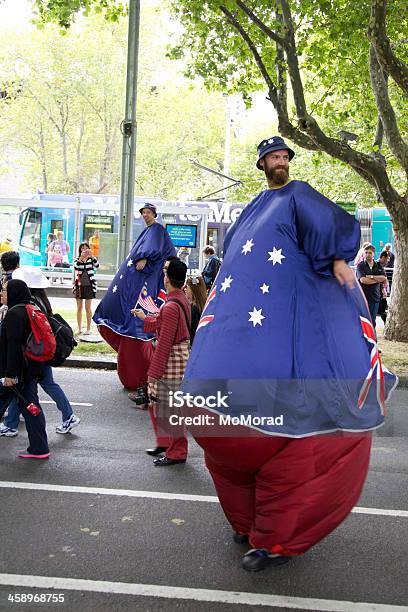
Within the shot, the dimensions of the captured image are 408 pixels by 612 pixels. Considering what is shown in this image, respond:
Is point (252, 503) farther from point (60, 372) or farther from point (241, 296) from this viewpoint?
point (60, 372)

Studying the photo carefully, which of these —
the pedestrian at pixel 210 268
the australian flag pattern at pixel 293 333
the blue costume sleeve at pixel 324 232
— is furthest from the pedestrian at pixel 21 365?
the pedestrian at pixel 210 268

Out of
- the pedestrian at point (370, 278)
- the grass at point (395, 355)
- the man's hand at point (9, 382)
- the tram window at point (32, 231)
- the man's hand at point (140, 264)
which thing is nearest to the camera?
the man's hand at point (9, 382)

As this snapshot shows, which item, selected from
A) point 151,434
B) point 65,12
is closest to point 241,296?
point 151,434

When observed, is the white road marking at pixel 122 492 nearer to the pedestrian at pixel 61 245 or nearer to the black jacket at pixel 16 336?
the black jacket at pixel 16 336

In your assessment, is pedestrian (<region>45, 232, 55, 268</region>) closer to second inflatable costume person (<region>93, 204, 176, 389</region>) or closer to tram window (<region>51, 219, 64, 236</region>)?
tram window (<region>51, 219, 64, 236</region>)

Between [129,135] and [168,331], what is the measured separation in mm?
6941

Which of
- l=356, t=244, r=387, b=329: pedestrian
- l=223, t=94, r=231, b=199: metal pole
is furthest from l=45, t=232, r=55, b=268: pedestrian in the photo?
l=223, t=94, r=231, b=199: metal pole

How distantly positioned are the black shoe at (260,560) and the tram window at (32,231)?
838 inches

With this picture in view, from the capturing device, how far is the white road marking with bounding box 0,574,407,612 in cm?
356

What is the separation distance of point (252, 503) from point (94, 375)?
655cm

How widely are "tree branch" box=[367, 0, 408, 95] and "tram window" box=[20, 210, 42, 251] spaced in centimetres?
1397

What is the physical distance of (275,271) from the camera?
371 centimetres

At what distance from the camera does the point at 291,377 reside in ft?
11.7

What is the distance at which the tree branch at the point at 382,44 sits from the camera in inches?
487
